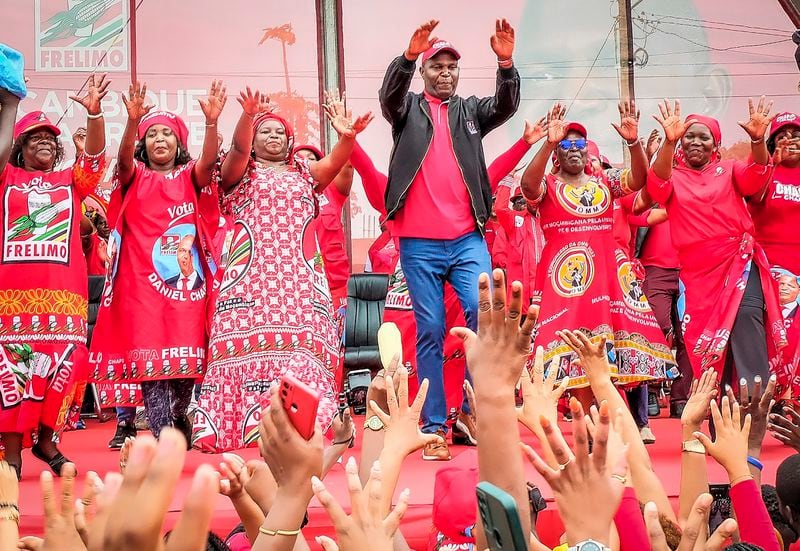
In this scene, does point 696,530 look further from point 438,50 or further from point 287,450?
point 438,50

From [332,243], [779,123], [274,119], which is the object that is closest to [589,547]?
[274,119]

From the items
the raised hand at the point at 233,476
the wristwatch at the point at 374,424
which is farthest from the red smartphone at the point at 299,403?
the wristwatch at the point at 374,424

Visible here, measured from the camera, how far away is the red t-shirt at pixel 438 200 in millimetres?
4680

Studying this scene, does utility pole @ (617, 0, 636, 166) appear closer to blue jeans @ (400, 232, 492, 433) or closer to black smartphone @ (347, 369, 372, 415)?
black smartphone @ (347, 369, 372, 415)

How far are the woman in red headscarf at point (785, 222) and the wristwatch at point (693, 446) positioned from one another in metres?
2.70

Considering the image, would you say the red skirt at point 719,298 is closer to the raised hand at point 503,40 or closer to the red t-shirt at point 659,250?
the raised hand at point 503,40

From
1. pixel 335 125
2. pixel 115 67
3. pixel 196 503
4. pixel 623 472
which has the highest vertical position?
pixel 115 67

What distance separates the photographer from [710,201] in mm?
5082

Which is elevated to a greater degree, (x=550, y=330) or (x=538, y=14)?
(x=538, y=14)

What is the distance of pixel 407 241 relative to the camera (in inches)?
188

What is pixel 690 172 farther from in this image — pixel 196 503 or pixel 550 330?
pixel 196 503

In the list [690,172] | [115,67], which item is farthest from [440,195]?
[115,67]

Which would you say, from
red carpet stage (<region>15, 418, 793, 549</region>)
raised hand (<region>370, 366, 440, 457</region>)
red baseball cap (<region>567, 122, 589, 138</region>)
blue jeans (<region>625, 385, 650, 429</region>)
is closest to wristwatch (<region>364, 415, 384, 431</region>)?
red carpet stage (<region>15, 418, 793, 549</region>)

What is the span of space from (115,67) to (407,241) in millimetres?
5561
